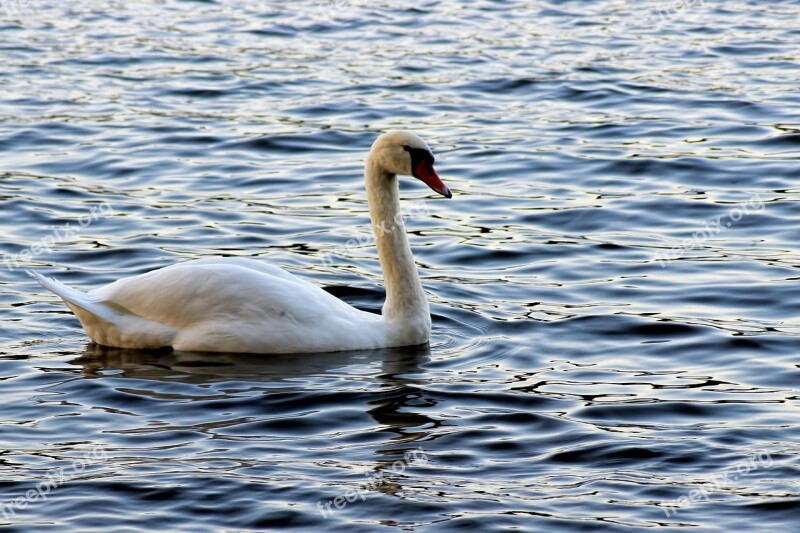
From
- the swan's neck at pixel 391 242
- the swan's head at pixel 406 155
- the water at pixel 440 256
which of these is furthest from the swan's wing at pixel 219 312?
the swan's head at pixel 406 155

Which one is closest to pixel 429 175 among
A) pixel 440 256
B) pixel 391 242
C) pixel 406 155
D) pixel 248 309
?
pixel 406 155

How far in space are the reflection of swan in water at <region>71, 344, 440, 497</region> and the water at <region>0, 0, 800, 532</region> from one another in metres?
0.03

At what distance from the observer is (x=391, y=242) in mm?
10031

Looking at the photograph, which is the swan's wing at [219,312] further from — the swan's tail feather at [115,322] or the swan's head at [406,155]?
the swan's head at [406,155]

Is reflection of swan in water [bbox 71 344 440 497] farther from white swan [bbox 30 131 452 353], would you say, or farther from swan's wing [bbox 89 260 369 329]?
swan's wing [bbox 89 260 369 329]

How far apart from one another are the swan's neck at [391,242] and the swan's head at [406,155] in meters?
0.11

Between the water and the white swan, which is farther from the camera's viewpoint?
the white swan

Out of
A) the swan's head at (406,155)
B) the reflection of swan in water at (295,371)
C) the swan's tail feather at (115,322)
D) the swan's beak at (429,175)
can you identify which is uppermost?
the swan's head at (406,155)

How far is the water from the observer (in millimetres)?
7281

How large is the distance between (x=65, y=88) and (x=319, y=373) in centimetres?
991

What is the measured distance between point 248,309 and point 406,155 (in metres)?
1.44

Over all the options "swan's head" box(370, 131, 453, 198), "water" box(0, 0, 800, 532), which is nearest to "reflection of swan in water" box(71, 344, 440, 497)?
"water" box(0, 0, 800, 532)

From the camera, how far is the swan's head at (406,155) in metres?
9.77

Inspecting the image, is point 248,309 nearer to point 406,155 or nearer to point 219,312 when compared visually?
point 219,312
